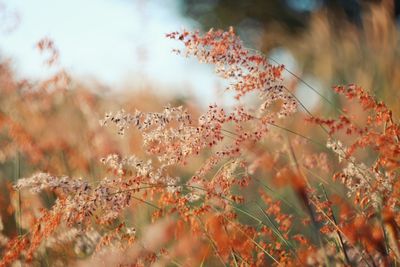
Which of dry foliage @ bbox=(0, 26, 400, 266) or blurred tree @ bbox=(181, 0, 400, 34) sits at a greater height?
blurred tree @ bbox=(181, 0, 400, 34)

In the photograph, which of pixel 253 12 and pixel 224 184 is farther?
pixel 253 12

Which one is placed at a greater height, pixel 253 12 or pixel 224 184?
pixel 253 12

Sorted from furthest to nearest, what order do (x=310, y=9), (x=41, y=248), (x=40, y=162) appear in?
(x=310, y=9) < (x=40, y=162) < (x=41, y=248)

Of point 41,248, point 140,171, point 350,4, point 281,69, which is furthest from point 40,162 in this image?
point 350,4

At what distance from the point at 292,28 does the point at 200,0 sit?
6.79 feet

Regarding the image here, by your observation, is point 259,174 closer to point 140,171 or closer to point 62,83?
Result: point 62,83

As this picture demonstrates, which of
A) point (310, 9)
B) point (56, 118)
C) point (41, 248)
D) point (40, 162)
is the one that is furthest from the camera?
point (310, 9)

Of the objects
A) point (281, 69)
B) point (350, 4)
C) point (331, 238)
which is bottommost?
point (331, 238)

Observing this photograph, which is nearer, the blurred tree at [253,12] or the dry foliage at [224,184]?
the dry foliage at [224,184]

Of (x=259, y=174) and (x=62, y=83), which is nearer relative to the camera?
(x=62, y=83)

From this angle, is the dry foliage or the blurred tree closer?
the dry foliage

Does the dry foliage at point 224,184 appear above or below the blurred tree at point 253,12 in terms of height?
below

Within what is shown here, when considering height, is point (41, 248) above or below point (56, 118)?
below

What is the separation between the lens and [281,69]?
240cm
